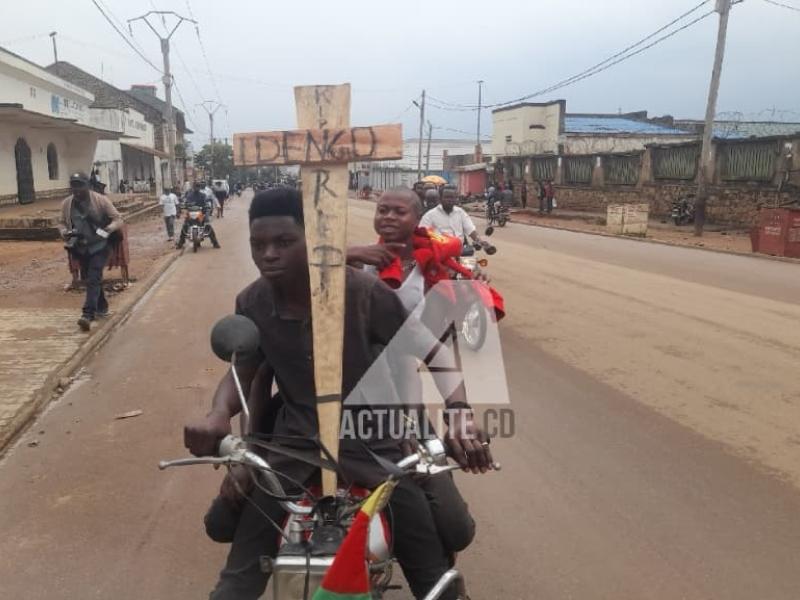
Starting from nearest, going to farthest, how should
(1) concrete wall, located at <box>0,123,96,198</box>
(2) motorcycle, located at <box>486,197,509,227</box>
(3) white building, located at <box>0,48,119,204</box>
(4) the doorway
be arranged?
(3) white building, located at <box>0,48,119,204</box>, (1) concrete wall, located at <box>0,123,96,198</box>, (4) the doorway, (2) motorcycle, located at <box>486,197,509,227</box>

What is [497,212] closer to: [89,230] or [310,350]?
[89,230]

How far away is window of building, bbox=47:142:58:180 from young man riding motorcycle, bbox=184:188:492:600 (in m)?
29.1

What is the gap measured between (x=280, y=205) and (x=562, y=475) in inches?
106

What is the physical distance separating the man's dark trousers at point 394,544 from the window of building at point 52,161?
1152 inches

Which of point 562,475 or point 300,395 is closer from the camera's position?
point 300,395

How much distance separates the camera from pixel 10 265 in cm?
1348

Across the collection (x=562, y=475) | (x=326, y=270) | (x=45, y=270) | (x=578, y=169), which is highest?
(x=578, y=169)

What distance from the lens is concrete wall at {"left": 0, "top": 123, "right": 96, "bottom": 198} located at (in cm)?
2263

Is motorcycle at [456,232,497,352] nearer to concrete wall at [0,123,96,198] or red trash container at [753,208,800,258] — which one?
red trash container at [753,208,800,258]

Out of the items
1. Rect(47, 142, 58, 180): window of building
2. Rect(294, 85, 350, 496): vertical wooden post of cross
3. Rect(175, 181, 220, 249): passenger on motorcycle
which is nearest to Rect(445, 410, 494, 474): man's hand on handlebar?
Rect(294, 85, 350, 496): vertical wooden post of cross

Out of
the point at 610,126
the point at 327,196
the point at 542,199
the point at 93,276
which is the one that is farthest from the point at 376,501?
the point at 610,126

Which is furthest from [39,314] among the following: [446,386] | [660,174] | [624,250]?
[660,174]

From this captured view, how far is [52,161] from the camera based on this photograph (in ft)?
92.7

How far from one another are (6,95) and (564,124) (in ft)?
120
